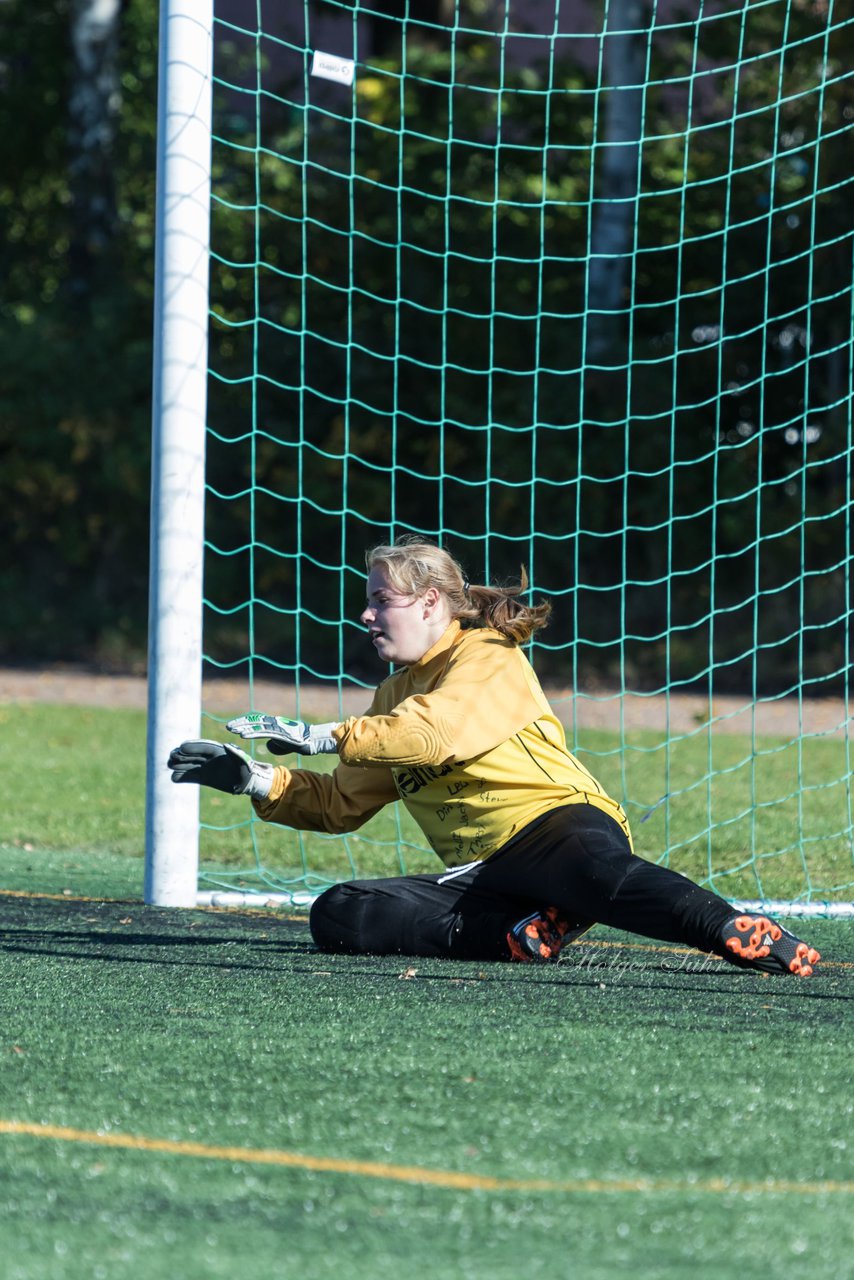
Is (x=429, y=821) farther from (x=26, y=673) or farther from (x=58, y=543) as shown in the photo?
(x=58, y=543)

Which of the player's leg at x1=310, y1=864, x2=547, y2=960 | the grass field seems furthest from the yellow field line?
the player's leg at x1=310, y1=864, x2=547, y2=960

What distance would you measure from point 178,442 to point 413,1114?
2.93 m

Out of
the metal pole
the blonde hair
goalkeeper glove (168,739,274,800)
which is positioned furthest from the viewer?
the metal pole

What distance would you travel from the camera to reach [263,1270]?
2113 mm

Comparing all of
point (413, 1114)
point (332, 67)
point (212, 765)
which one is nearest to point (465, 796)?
point (212, 765)

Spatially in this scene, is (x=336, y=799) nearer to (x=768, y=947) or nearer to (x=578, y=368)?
(x=768, y=947)

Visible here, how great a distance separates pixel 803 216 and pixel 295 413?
187 inches

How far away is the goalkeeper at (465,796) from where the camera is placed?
3959 millimetres

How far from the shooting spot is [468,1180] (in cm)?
245

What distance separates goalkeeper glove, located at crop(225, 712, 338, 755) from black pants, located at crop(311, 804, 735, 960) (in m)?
0.49

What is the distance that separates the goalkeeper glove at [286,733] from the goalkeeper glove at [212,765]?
111mm

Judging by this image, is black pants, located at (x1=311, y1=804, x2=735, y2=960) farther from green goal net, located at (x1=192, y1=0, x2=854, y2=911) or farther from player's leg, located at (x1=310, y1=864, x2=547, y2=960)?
green goal net, located at (x1=192, y1=0, x2=854, y2=911)

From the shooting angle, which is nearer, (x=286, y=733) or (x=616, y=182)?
(x=286, y=733)

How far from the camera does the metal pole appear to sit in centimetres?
522
